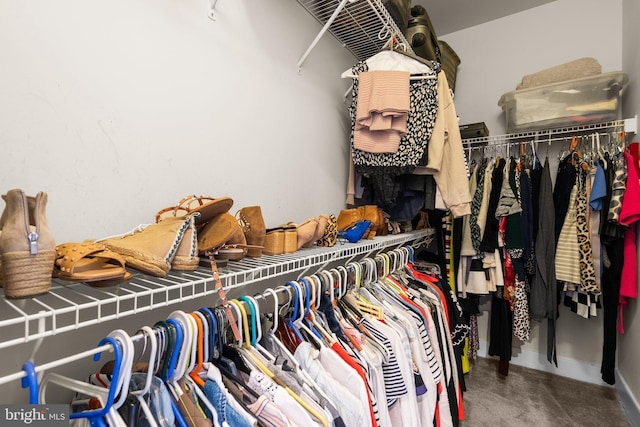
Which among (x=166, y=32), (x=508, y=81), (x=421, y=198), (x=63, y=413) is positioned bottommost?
(x=63, y=413)

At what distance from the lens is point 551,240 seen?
1786 mm

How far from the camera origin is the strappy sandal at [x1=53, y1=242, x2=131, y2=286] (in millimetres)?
499

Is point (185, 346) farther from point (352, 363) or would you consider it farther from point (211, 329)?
point (352, 363)

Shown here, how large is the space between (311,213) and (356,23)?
37.6 inches

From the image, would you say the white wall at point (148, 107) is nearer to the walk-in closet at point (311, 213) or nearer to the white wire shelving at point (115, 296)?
the walk-in closet at point (311, 213)

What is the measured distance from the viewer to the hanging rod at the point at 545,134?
1.69 meters

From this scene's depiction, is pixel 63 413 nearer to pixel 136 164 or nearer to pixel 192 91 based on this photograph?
pixel 136 164

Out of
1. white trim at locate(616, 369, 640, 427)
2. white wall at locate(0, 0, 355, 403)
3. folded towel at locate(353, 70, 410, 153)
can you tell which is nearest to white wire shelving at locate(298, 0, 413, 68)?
white wall at locate(0, 0, 355, 403)

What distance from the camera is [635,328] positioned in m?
1.65

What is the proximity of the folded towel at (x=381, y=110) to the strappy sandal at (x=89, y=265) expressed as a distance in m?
1.15

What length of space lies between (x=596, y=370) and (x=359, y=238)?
1913mm

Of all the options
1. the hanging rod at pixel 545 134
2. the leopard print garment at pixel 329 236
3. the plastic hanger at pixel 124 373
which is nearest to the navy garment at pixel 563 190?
the hanging rod at pixel 545 134

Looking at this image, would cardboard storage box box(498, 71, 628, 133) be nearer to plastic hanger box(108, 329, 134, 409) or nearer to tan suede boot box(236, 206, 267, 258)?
tan suede boot box(236, 206, 267, 258)

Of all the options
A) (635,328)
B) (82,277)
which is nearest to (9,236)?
(82,277)
